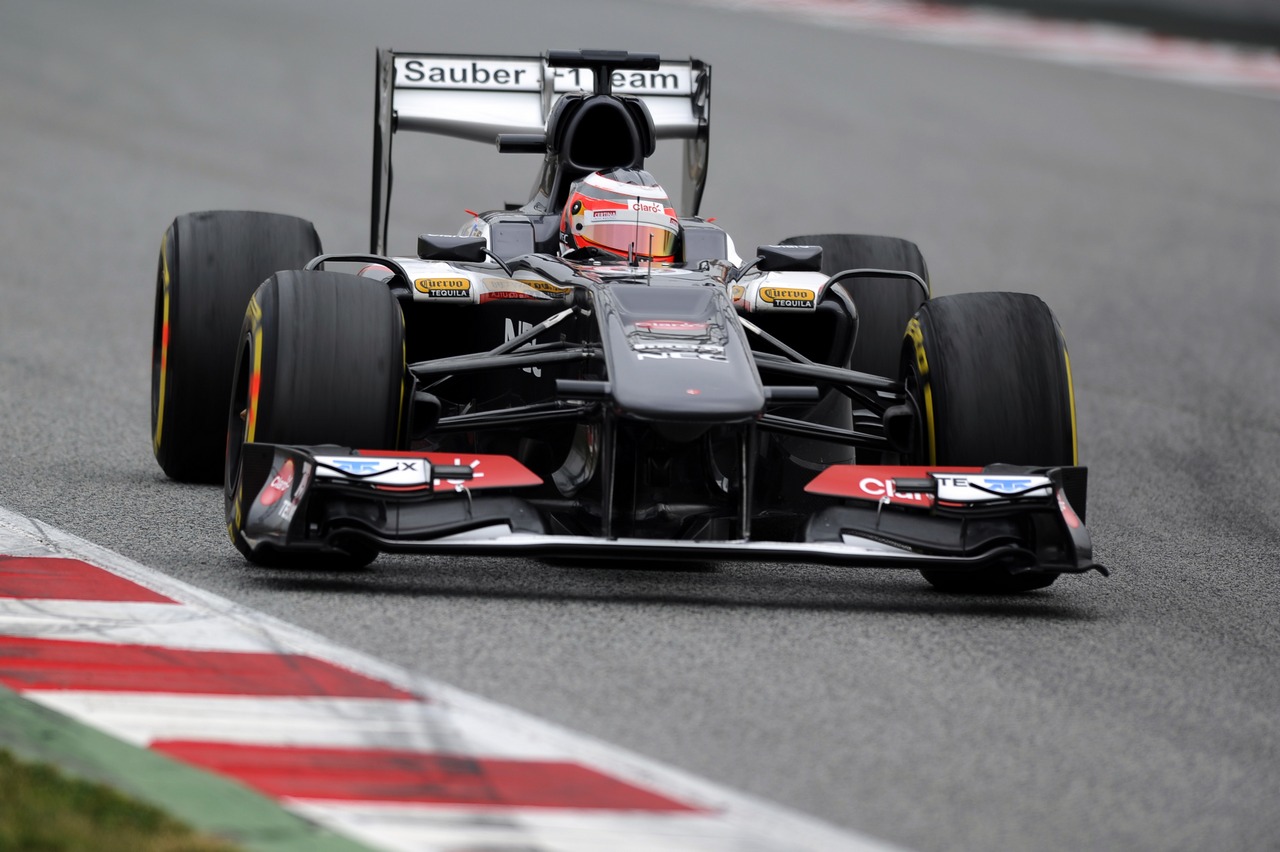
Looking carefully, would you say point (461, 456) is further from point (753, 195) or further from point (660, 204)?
point (753, 195)

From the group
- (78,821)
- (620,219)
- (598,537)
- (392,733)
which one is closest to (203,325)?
(620,219)

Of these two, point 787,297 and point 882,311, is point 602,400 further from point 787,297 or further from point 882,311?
point 882,311

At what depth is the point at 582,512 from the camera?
6645 millimetres

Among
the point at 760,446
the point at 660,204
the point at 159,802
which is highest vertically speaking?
the point at 660,204

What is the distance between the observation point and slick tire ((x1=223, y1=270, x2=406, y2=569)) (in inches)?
255

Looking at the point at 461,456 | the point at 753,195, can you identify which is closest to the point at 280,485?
the point at 461,456

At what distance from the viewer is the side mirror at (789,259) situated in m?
7.79

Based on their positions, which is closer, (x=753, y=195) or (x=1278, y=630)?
(x=1278, y=630)

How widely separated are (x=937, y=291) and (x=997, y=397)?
847 centimetres

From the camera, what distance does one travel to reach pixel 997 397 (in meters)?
6.81

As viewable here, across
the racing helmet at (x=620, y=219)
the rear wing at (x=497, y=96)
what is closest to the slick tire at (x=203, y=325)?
the rear wing at (x=497, y=96)

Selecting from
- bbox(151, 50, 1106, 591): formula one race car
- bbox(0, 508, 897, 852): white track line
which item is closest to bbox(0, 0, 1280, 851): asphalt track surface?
bbox(0, 508, 897, 852): white track line

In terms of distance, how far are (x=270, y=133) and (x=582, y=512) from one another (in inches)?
614

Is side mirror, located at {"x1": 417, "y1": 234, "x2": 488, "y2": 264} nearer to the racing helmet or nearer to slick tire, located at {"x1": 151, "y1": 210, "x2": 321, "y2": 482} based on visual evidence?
the racing helmet
